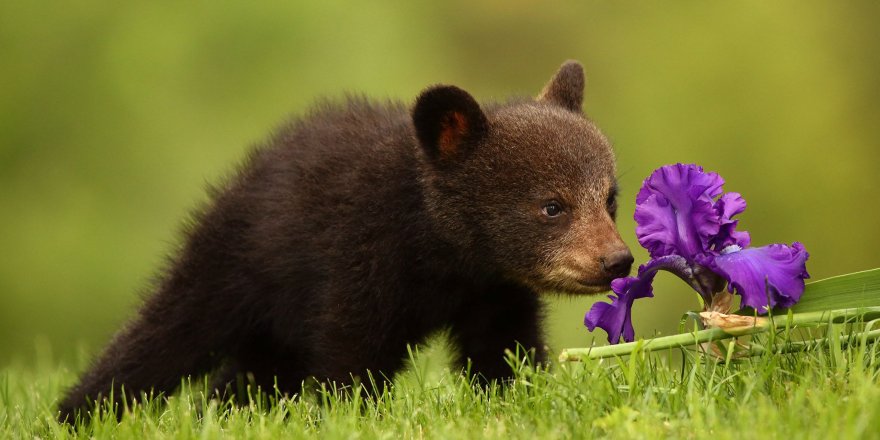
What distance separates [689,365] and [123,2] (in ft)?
29.1

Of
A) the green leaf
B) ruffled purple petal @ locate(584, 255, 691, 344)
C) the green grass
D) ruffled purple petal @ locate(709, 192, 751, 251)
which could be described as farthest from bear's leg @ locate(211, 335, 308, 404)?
the green leaf

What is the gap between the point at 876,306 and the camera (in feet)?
12.6

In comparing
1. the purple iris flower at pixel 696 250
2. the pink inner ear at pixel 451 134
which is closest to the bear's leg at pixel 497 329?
the pink inner ear at pixel 451 134

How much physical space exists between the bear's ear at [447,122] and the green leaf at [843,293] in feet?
Answer: 4.82

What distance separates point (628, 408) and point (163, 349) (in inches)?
102

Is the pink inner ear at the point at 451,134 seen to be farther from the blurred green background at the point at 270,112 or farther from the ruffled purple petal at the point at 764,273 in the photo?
the blurred green background at the point at 270,112

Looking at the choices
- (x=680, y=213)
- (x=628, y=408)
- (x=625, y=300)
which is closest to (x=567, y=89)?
(x=680, y=213)

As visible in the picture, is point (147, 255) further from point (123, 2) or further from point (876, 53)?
point (876, 53)

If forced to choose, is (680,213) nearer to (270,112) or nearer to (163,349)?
(163,349)

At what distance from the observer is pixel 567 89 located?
5176 millimetres

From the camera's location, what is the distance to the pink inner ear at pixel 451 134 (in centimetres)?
463

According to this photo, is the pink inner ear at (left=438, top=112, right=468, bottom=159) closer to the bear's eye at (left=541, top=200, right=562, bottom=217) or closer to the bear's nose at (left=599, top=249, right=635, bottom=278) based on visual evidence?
the bear's eye at (left=541, top=200, right=562, bottom=217)

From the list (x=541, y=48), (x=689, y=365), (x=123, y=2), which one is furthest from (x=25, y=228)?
(x=689, y=365)

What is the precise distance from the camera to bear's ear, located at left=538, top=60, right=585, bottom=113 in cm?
517
